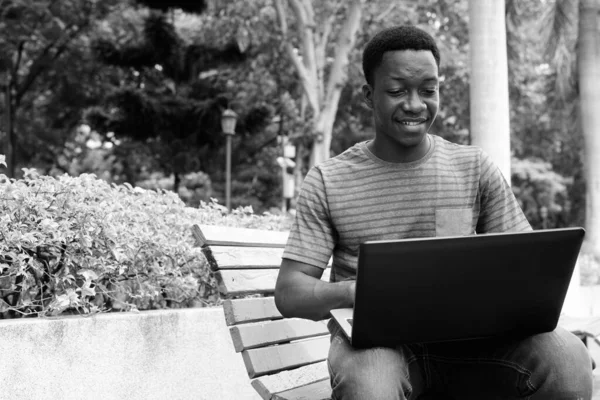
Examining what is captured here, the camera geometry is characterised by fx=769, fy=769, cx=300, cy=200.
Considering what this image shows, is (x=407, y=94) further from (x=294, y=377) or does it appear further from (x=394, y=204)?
(x=294, y=377)

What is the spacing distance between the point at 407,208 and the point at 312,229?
278mm

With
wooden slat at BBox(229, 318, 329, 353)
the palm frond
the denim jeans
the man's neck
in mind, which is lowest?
wooden slat at BBox(229, 318, 329, 353)

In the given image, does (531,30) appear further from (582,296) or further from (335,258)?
(335,258)

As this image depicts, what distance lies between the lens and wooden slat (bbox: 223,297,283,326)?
2541 millimetres

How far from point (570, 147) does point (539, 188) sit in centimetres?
167

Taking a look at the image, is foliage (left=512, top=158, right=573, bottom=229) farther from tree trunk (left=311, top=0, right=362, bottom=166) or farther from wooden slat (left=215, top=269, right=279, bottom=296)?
wooden slat (left=215, top=269, right=279, bottom=296)

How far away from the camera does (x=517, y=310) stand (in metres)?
1.87

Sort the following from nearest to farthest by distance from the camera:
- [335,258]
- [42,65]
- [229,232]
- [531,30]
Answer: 1. [335,258]
2. [229,232]
3. [42,65]
4. [531,30]

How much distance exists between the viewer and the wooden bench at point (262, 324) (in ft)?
8.15

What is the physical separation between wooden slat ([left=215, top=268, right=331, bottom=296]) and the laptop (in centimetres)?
79

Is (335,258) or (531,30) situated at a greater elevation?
(531,30)

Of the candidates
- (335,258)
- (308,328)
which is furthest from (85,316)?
(335,258)

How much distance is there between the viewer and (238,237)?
2.90 m

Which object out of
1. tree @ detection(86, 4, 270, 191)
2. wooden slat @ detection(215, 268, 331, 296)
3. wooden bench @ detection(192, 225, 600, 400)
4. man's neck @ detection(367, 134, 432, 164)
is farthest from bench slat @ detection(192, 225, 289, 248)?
tree @ detection(86, 4, 270, 191)
